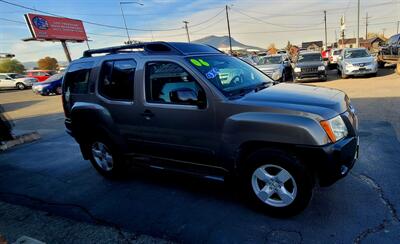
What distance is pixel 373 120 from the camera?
6629mm

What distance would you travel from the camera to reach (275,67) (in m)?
14.8

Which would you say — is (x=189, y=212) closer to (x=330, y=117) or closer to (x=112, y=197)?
(x=112, y=197)

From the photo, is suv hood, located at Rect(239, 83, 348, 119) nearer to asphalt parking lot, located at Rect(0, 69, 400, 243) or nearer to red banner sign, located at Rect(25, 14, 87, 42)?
asphalt parking lot, located at Rect(0, 69, 400, 243)

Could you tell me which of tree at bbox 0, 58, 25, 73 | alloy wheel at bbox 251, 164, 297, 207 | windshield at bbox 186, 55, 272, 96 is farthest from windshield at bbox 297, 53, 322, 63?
tree at bbox 0, 58, 25, 73

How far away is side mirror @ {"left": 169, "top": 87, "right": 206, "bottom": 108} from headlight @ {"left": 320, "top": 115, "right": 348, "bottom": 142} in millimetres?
1306

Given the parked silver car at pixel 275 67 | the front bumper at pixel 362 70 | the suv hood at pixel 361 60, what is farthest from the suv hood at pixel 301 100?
the suv hood at pixel 361 60

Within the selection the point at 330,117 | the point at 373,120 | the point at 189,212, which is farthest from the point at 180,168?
the point at 373,120

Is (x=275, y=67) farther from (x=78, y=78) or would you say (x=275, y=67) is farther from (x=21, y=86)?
(x=21, y=86)

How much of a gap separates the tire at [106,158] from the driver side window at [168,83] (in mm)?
1248

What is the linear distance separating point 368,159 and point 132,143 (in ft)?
11.9

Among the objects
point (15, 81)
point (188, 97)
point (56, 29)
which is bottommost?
point (15, 81)

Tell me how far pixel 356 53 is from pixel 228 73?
14427 mm

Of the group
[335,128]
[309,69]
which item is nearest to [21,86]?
[309,69]

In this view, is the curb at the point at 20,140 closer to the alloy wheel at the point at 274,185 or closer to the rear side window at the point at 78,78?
the rear side window at the point at 78,78
